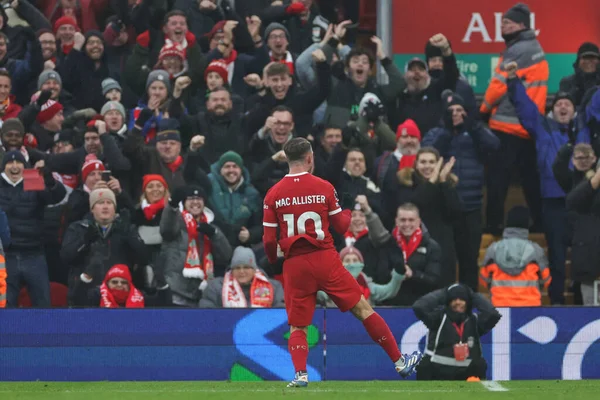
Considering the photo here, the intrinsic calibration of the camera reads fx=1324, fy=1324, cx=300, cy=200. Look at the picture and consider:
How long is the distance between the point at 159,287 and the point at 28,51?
3.47 m

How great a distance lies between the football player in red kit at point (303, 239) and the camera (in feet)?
30.4

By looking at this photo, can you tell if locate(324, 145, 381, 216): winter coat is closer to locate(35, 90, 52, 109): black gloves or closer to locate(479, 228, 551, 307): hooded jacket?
locate(479, 228, 551, 307): hooded jacket

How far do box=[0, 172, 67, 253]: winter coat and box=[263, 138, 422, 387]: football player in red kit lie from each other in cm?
475

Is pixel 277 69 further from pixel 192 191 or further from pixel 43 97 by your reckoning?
pixel 43 97

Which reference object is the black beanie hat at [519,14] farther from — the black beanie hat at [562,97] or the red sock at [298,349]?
the red sock at [298,349]

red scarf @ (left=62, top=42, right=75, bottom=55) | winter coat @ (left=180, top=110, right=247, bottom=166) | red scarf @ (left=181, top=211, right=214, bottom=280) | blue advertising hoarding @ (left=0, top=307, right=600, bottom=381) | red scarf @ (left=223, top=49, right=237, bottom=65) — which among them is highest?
red scarf @ (left=62, top=42, right=75, bottom=55)

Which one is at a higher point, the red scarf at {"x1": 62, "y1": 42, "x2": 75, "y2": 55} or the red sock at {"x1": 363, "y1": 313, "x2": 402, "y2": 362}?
the red scarf at {"x1": 62, "y1": 42, "x2": 75, "y2": 55}

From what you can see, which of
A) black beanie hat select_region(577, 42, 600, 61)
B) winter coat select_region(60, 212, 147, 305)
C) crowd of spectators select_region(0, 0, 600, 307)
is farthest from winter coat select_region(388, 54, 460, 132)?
winter coat select_region(60, 212, 147, 305)

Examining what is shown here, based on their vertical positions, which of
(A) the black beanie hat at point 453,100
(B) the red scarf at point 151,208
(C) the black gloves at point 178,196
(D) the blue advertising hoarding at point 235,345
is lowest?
(D) the blue advertising hoarding at point 235,345

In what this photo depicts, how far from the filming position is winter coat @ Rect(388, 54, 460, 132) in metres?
14.6

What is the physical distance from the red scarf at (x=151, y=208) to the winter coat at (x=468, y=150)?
298 cm

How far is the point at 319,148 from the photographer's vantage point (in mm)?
14234

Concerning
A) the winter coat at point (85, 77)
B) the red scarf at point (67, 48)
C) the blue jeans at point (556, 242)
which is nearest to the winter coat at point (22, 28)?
the red scarf at point (67, 48)

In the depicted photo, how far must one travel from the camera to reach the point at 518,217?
13656mm
